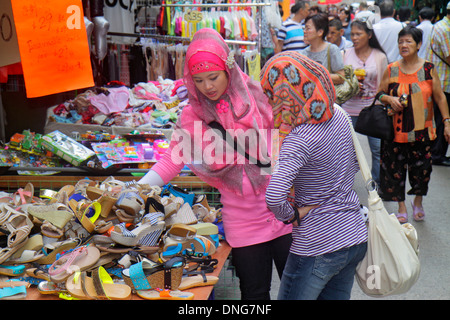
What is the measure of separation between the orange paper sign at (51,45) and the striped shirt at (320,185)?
46.4 inches

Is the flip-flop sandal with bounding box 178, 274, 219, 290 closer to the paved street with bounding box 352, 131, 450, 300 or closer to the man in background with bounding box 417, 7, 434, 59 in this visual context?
the paved street with bounding box 352, 131, 450, 300

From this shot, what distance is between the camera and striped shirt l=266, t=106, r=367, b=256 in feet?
6.54

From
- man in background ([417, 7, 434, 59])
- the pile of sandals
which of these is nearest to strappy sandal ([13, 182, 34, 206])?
the pile of sandals

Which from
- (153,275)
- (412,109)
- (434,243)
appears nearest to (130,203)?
(153,275)

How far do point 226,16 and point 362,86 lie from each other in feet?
8.11

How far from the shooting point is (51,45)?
243cm

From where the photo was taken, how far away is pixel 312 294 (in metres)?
2.12

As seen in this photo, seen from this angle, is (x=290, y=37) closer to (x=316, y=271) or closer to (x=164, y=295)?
→ (x=316, y=271)

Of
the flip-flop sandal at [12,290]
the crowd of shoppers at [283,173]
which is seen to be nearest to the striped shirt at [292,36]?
the crowd of shoppers at [283,173]

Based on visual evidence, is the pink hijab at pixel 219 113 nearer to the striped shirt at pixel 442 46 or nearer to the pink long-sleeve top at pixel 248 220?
the pink long-sleeve top at pixel 248 220

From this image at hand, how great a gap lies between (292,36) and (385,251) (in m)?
5.66

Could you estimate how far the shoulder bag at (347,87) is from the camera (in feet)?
16.5

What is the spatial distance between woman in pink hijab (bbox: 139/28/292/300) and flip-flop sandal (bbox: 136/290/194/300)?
0.59 metres

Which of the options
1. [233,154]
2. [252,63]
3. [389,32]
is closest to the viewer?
[233,154]
